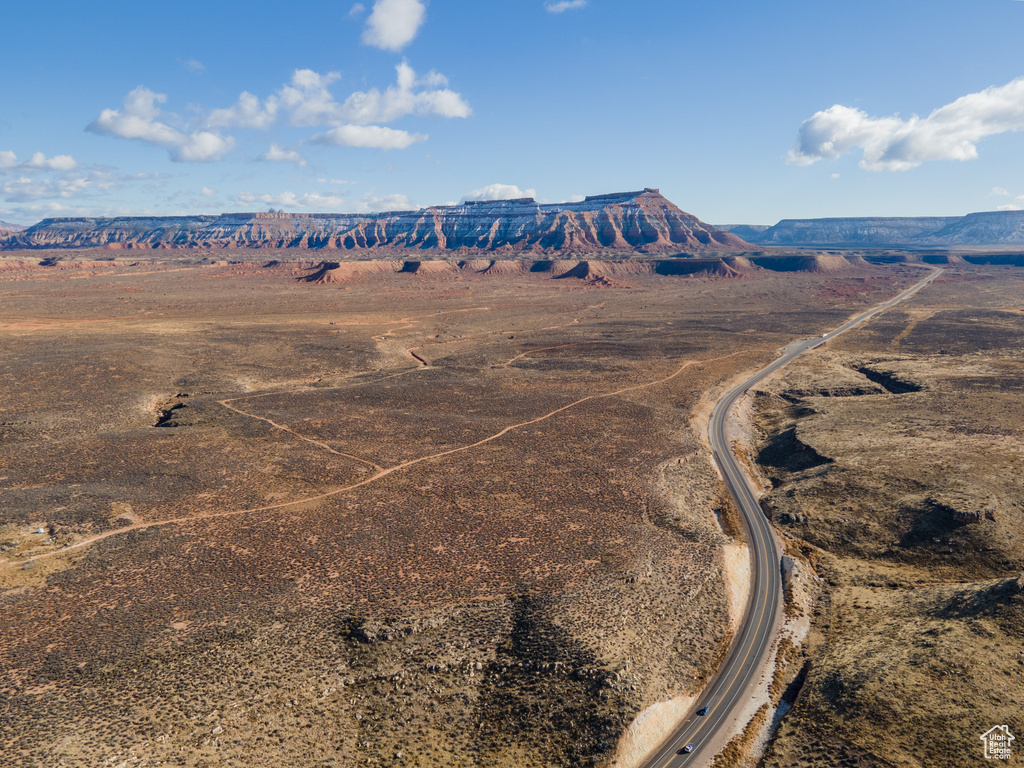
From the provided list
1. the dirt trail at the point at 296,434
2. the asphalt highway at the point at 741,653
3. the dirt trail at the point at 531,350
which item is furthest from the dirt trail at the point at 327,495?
the dirt trail at the point at 531,350

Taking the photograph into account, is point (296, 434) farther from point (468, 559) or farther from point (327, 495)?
point (468, 559)

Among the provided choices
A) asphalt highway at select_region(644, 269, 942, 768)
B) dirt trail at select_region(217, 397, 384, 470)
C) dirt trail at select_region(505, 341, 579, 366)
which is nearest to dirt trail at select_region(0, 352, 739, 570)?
dirt trail at select_region(217, 397, 384, 470)

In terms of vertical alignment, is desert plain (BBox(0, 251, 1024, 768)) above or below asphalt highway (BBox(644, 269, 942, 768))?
above

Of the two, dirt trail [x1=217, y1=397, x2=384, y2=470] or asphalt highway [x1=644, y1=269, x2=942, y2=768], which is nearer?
asphalt highway [x1=644, y1=269, x2=942, y2=768]

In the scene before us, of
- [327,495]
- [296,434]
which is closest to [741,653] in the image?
[327,495]

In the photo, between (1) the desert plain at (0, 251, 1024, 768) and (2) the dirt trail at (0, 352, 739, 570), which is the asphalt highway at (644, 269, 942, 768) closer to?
(1) the desert plain at (0, 251, 1024, 768)

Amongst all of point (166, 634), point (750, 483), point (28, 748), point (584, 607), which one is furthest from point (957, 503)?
point (28, 748)

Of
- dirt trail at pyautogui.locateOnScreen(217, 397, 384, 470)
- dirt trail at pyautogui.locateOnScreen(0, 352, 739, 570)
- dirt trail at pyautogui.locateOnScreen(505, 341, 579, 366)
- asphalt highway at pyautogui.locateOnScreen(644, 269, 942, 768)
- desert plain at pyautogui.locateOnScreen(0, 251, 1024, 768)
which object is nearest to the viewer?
desert plain at pyautogui.locateOnScreen(0, 251, 1024, 768)
